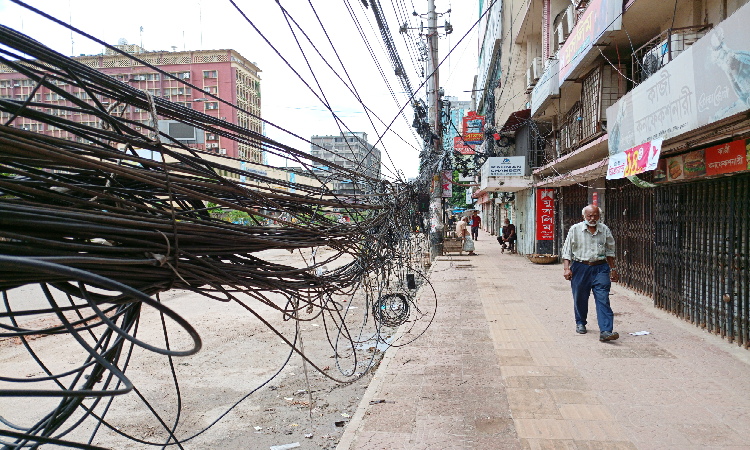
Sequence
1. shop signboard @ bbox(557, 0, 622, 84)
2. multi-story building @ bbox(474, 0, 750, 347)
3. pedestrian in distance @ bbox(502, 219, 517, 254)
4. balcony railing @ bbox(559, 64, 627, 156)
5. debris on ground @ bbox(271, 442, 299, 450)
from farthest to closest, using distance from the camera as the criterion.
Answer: pedestrian in distance @ bbox(502, 219, 517, 254) < balcony railing @ bbox(559, 64, 627, 156) < shop signboard @ bbox(557, 0, 622, 84) < multi-story building @ bbox(474, 0, 750, 347) < debris on ground @ bbox(271, 442, 299, 450)

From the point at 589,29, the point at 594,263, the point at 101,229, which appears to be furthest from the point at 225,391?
the point at 589,29

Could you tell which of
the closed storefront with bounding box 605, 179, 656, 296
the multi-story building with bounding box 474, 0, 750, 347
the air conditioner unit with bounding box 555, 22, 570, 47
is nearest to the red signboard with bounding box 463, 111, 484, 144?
the multi-story building with bounding box 474, 0, 750, 347

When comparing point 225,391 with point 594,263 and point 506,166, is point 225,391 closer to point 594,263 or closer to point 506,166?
point 594,263

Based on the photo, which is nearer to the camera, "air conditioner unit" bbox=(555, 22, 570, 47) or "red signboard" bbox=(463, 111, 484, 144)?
"air conditioner unit" bbox=(555, 22, 570, 47)

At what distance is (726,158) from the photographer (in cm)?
578

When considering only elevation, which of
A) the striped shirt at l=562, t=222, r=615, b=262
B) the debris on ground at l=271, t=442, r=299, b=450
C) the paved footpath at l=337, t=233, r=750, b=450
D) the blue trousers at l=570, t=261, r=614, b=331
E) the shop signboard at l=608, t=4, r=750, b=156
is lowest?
the debris on ground at l=271, t=442, r=299, b=450

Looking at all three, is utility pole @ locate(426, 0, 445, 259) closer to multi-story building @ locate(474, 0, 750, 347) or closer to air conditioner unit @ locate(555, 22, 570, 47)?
multi-story building @ locate(474, 0, 750, 347)

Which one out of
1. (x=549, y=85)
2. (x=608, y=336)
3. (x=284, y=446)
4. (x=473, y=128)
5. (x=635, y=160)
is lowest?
(x=284, y=446)

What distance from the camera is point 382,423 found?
4195 millimetres

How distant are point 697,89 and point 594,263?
230 centimetres

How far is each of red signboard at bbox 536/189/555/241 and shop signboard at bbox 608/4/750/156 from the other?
9.69m

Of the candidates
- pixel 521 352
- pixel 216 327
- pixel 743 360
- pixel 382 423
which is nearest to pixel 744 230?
pixel 743 360

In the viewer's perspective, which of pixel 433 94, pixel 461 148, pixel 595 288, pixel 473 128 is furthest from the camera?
pixel 461 148

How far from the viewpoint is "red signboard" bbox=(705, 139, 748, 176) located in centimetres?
545
